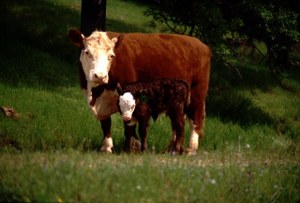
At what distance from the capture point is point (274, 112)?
18.3 meters

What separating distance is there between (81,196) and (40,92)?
26.3 feet

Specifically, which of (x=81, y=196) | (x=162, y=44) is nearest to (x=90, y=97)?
(x=162, y=44)

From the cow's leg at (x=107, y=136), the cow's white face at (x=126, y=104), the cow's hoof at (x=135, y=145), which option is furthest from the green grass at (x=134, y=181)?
the cow's leg at (x=107, y=136)

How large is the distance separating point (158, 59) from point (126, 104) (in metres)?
1.52

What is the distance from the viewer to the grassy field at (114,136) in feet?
21.4

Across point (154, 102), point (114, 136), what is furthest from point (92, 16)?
point (154, 102)

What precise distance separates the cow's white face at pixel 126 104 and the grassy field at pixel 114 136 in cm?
70

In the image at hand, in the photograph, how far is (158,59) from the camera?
10.4 meters

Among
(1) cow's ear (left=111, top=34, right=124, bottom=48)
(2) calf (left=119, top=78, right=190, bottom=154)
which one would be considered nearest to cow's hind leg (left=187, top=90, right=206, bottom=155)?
(2) calf (left=119, top=78, right=190, bottom=154)

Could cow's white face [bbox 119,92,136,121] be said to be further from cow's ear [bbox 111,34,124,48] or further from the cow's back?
cow's ear [bbox 111,34,124,48]

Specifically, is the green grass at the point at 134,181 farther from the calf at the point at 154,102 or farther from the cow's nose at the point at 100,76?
the cow's nose at the point at 100,76

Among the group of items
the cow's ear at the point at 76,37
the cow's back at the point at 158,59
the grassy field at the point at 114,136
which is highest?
the cow's ear at the point at 76,37

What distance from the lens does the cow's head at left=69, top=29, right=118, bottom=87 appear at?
29.8ft

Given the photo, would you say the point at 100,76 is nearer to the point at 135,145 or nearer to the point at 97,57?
the point at 97,57
